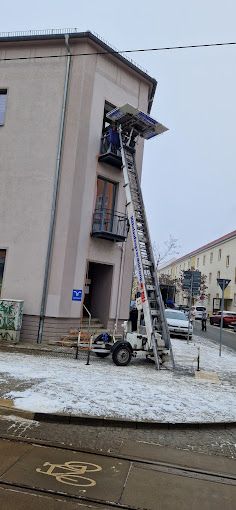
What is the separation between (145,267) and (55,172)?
5.27 m

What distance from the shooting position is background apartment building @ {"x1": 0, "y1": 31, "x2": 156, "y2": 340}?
48.7ft

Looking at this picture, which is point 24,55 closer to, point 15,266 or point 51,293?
point 15,266

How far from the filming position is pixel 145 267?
12.5 metres

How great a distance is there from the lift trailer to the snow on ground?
47cm

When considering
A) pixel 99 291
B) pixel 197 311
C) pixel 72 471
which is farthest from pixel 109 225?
pixel 197 311

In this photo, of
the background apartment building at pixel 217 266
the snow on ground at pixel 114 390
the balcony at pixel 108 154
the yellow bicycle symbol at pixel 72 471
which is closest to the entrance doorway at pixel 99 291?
the balcony at pixel 108 154

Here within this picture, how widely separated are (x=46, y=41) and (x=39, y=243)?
7.66 metres

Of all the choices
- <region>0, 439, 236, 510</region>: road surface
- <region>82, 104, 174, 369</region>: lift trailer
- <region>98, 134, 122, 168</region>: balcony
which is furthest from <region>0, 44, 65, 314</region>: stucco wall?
<region>0, 439, 236, 510</region>: road surface

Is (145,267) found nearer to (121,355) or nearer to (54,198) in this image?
(121,355)

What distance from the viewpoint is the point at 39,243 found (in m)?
14.9

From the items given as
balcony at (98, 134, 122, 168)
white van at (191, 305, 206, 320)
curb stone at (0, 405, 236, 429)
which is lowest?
curb stone at (0, 405, 236, 429)

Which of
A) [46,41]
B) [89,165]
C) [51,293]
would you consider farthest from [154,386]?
[46,41]

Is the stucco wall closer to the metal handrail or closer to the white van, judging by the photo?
the metal handrail

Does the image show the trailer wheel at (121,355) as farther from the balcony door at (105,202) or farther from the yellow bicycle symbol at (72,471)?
the yellow bicycle symbol at (72,471)
